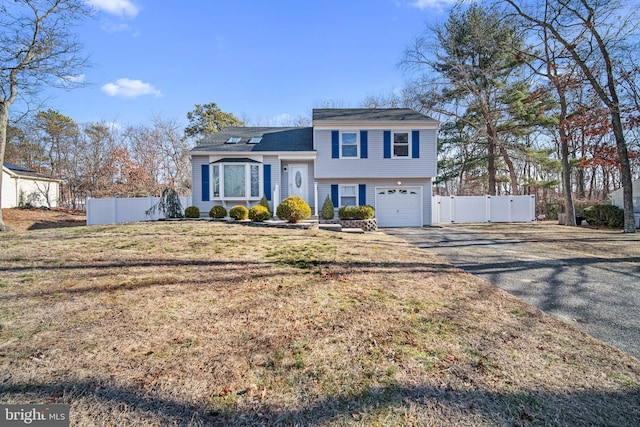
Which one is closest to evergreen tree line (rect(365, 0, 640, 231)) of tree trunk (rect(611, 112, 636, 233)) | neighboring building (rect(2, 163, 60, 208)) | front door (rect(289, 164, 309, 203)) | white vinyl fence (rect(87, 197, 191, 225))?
tree trunk (rect(611, 112, 636, 233))

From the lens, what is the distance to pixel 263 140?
48.5 ft

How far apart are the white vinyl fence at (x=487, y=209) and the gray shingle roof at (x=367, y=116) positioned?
5805 millimetres

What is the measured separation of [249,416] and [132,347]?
1.42m

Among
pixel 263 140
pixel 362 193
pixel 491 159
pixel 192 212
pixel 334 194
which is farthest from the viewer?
pixel 491 159

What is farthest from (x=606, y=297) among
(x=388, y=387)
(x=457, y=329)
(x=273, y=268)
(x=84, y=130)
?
(x=84, y=130)

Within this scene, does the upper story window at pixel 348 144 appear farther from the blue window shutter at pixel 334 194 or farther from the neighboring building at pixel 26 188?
the neighboring building at pixel 26 188

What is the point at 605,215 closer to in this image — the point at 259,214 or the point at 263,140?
the point at 259,214

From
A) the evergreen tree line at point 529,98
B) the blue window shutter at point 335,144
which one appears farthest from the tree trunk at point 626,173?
the blue window shutter at point 335,144

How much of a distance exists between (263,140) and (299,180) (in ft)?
9.38

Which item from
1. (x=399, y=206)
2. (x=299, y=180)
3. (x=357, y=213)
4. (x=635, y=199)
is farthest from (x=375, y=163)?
(x=635, y=199)

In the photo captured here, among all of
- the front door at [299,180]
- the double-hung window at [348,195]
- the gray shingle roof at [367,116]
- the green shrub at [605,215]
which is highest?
the gray shingle roof at [367,116]

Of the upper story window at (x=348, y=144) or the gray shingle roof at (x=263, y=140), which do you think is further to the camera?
the upper story window at (x=348, y=144)

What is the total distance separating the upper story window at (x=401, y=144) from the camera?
14.1 metres

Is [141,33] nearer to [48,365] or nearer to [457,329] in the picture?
[48,365]
